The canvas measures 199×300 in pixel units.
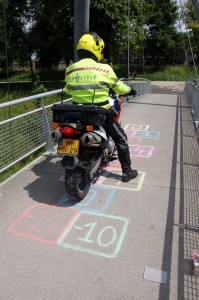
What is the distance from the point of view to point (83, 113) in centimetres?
384

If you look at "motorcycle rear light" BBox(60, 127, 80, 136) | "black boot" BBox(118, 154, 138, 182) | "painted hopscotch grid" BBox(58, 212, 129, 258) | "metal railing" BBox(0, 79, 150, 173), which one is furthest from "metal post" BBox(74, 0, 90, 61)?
"painted hopscotch grid" BBox(58, 212, 129, 258)

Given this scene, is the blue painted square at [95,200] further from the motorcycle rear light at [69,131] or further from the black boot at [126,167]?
the motorcycle rear light at [69,131]

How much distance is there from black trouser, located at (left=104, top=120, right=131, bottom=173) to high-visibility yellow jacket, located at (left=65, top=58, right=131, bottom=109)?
377mm

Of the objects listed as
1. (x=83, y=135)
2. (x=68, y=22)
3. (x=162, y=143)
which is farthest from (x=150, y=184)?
(x=68, y=22)

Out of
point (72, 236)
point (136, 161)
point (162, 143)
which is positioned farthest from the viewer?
point (162, 143)

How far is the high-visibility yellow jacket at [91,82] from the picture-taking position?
3.85 m

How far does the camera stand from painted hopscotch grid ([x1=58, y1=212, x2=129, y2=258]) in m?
3.13

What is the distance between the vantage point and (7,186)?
4.47m

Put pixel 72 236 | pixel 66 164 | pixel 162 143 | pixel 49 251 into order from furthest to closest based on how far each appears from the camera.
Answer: pixel 162 143, pixel 66 164, pixel 72 236, pixel 49 251

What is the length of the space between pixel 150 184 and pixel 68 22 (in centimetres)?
2065

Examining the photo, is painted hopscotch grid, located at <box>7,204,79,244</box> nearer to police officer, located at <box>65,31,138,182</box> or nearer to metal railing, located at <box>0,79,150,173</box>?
metal railing, located at <box>0,79,150,173</box>

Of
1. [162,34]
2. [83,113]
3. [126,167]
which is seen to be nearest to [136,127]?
[126,167]

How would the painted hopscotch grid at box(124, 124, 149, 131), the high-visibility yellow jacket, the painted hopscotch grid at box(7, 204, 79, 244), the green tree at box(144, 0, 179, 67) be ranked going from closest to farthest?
the painted hopscotch grid at box(7, 204, 79, 244)
the high-visibility yellow jacket
the painted hopscotch grid at box(124, 124, 149, 131)
the green tree at box(144, 0, 179, 67)

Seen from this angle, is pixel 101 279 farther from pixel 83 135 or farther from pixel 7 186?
pixel 7 186
